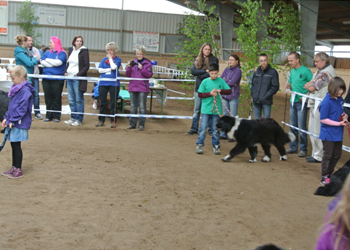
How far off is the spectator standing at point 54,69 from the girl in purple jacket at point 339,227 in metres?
7.81

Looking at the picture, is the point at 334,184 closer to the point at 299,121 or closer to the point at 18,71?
the point at 299,121

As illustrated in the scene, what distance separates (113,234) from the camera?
3477 mm

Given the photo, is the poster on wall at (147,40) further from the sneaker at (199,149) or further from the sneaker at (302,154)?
the sneaker at (302,154)

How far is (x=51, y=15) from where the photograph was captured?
29109 millimetres

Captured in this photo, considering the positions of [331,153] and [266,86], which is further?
[266,86]

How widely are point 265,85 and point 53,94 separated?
4596mm

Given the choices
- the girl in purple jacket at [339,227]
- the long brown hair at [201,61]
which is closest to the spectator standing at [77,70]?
the long brown hair at [201,61]

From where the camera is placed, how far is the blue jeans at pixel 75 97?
27.9 feet

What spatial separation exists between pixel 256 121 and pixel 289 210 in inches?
89.4

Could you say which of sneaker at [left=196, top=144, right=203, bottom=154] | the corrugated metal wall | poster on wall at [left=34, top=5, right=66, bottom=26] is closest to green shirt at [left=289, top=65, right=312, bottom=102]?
sneaker at [left=196, top=144, right=203, bottom=154]

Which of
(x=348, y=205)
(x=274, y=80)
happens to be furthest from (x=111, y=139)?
→ (x=348, y=205)

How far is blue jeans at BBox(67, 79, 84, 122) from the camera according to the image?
8.50 m

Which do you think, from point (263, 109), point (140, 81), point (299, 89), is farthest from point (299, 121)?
point (140, 81)

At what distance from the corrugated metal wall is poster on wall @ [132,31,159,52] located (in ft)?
1.04
